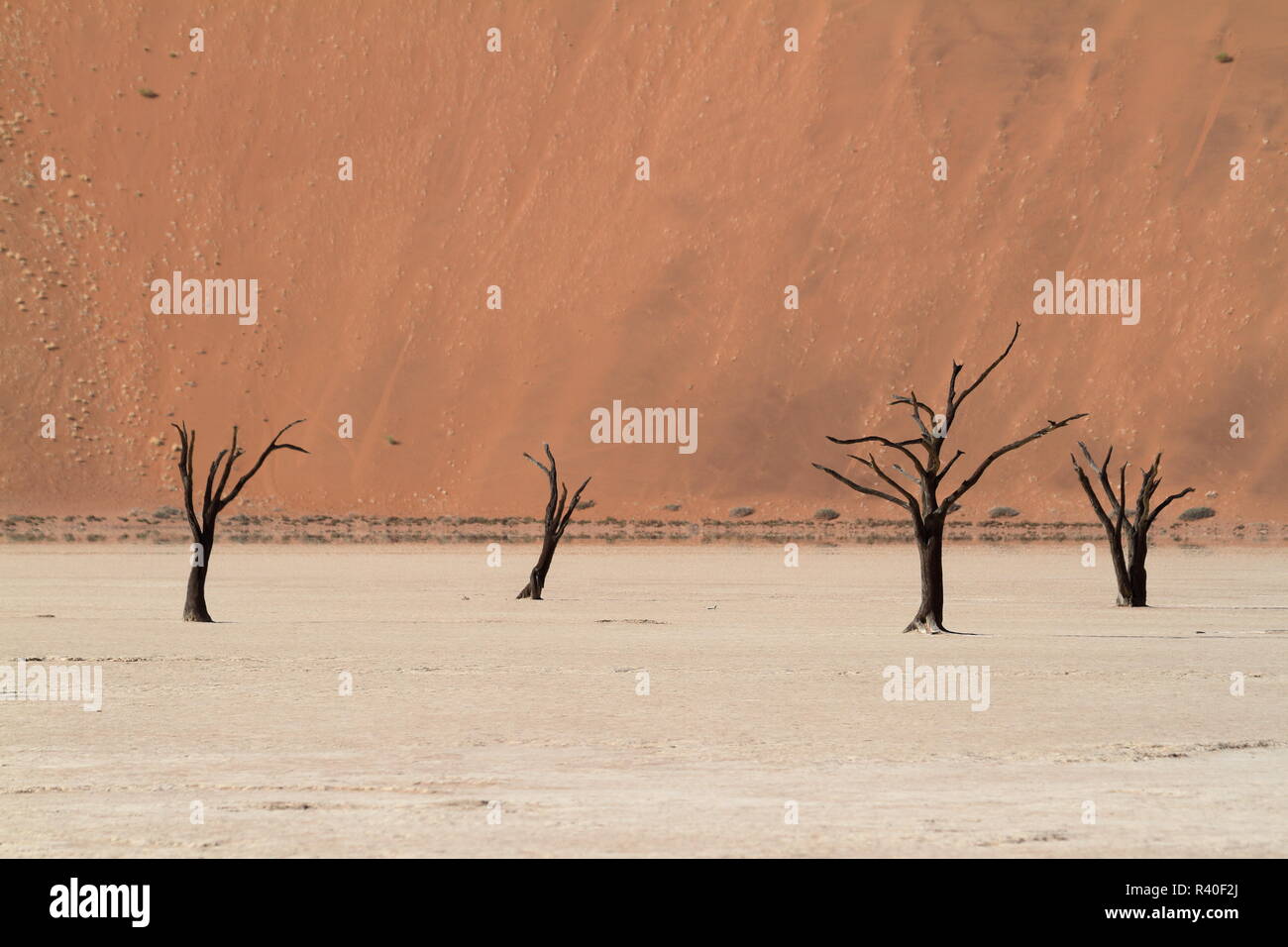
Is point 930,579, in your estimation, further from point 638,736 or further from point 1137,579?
point 638,736

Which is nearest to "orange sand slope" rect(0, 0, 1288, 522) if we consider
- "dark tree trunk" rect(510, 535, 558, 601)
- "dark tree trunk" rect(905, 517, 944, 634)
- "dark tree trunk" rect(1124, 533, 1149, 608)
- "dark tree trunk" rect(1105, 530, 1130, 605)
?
A: "dark tree trunk" rect(510, 535, 558, 601)

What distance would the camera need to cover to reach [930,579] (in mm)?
26016

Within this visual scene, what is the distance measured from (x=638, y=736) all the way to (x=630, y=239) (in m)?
72.8

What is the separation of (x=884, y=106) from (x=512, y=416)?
23.4 meters

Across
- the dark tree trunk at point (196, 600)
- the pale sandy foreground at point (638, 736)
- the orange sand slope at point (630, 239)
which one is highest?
the orange sand slope at point (630, 239)

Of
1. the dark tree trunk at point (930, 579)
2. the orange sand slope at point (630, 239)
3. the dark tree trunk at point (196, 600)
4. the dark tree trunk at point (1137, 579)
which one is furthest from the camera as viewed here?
the orange sand slope at point (630, 239)

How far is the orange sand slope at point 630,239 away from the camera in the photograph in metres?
79.8

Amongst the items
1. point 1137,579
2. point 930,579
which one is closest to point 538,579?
point 1137,579

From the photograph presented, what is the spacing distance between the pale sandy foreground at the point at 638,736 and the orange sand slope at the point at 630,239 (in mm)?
47760

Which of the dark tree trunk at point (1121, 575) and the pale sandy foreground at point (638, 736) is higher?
the dark tree trunk at point (1121, 575)

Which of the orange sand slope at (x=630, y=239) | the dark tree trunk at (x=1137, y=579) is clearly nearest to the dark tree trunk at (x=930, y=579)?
the dark tree trunk at (x=1137, y=579)

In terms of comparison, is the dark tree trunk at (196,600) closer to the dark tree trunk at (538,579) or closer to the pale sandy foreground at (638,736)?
the pale sandy foreground at (638,736)

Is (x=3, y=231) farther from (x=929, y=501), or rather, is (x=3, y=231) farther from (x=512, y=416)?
(x=929, y=501)

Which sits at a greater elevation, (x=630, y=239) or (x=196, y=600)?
(x=630, y=239)
